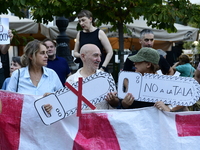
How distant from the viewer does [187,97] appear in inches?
142

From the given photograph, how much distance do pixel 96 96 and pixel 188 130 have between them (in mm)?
875

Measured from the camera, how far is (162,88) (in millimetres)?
3645

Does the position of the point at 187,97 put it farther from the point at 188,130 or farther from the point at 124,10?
the point at 124,10

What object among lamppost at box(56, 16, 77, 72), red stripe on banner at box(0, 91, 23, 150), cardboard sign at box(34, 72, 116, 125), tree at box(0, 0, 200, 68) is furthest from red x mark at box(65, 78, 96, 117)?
lamppost at box(56, 16, 77, 72)

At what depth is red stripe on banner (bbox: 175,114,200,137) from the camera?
12.4 feet

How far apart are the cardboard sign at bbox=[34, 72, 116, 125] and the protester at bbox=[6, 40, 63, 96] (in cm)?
69

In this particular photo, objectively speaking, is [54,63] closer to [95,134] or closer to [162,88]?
[95,134]

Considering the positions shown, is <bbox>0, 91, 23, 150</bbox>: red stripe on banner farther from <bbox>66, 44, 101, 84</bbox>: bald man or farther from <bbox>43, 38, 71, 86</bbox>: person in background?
<bbox>43, 38, 71, 86</bbox>: person in background

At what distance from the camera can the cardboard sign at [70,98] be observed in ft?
12.0

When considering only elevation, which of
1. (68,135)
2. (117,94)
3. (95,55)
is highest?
(95,55)

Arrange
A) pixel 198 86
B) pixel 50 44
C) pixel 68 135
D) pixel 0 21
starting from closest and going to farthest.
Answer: pixel 198 86
pixel 68 135
pixel 0 21
pixel 50 44

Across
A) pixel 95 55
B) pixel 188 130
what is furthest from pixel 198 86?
pixel 95 55

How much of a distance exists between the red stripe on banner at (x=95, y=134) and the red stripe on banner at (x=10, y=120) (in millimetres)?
575

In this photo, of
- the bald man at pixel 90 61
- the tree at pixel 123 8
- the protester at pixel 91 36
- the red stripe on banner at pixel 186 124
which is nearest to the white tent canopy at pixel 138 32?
the tree at pixel 123 8
